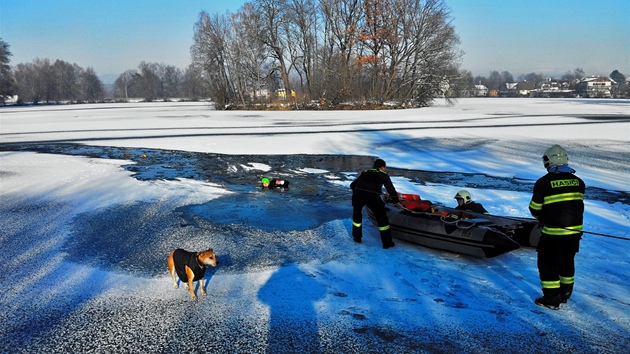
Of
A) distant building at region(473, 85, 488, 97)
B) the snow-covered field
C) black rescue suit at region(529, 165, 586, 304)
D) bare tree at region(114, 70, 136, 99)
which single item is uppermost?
bare tree at region(114, 70, 136, 99)

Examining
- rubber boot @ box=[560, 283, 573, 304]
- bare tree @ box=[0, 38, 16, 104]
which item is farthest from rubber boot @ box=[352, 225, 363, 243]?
bare tree @ box=[0, 38, 16, 104]

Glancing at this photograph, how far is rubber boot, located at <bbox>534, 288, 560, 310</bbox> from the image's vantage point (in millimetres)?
4230

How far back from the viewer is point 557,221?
4090mm

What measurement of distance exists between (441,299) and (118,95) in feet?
546

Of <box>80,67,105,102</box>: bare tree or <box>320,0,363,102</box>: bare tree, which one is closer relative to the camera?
<box>320,0,363,102</box>: bare tree

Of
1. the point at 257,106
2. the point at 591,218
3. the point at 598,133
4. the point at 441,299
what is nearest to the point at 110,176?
the point at 441,299

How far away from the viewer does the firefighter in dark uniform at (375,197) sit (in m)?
6.15

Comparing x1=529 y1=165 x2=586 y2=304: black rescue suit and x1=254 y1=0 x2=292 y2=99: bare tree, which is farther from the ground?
x1=254 y1=0 x2=292 y2=99: bare tree

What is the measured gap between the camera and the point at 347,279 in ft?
16.7

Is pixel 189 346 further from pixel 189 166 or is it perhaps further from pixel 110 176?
pixel 189 166

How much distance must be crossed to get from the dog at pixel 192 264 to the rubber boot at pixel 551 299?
3315 millimetres

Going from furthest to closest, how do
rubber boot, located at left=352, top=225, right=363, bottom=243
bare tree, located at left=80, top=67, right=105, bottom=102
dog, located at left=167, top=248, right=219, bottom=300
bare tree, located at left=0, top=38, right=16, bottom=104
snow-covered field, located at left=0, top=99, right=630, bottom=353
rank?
bare tree, located at left=80, top=67, right=105, bottom=102 → bare tree, located at left=0, top=38, right=16, bottom=104 → rubber boot, located at left=352, top=225, right=363, bottom=243 → dog, located at left=167, top=248, right=219, bottom=300 → snow-covered field, located at left=0, top=99, right=630, bottom=353

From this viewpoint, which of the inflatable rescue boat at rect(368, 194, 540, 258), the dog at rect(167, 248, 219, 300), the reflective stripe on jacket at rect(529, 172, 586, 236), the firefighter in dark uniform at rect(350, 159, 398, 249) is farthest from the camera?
the firefighter in dark uniform at rect(350, 159, 398, 249)

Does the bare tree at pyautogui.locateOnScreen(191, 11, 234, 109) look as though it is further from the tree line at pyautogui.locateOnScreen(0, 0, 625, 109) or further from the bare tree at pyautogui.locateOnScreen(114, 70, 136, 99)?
the bare tree at pyautogui.locateOnScreen(114, 70, 136, 99)
